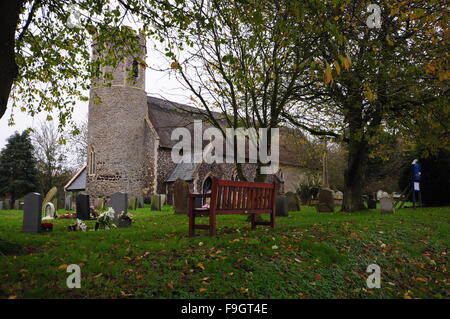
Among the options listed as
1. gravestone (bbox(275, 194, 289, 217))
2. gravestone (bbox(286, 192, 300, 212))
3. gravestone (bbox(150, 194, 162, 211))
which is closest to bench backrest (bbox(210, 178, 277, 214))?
gravestone (bbox(275, 194, 289, 217))

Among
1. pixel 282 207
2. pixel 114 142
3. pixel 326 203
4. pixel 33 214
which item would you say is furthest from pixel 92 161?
pixel 33 214

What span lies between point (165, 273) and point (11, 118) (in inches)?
350

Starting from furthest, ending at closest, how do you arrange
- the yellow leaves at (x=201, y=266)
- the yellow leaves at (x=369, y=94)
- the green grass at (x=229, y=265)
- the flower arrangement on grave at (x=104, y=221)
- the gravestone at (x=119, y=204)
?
1. the gravestone at (x=119, y=204)
2. the flower arrangement on grave at (x=104, y=221)
3. the yellow leaves at (x=369, y=94)
4. the yellow leaves at (x=201, y=266)
5. the green grass at (x=229, y=265)

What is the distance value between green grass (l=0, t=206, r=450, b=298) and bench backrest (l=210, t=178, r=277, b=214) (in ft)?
1.95

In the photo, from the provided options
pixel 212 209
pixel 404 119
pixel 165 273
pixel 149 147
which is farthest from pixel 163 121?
pixel 165 273

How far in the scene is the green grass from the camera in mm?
4453

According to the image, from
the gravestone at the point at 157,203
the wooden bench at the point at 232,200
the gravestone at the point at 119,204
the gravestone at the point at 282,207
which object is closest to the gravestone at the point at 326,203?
the gravestone at the point at 282,207

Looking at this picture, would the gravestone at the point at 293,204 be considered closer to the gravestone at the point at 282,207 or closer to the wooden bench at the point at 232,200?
the gravestone at the point at 282,207

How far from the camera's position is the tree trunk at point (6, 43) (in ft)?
16.9

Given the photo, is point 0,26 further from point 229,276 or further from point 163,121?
point 163,121

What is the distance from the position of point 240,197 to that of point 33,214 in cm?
483

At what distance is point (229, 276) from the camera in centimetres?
489

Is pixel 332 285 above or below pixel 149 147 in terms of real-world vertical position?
below

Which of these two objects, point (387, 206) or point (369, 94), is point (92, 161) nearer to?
point (387, 206)
